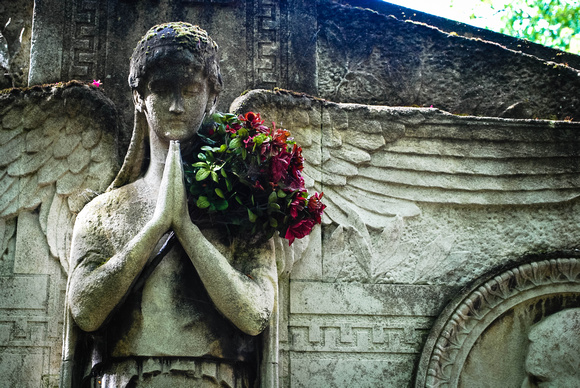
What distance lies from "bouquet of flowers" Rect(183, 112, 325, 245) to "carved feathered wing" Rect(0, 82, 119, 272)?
1.10 meters

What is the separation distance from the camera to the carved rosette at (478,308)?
5863 mm

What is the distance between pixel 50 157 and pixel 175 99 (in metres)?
1.45

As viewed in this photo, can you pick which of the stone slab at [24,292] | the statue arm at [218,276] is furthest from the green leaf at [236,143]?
the stone slab at [24,292]

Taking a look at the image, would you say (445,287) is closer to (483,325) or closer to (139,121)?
(483,325)

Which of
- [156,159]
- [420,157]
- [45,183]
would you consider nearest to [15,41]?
[45,183]

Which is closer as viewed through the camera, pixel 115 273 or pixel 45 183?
pixel 115 273

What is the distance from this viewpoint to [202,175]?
4941mm

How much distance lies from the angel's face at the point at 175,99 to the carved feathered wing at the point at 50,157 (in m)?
0.88

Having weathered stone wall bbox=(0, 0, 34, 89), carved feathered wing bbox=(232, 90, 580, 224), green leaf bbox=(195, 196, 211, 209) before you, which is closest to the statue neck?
green leaf bbox=(195, 196, 211, 209)

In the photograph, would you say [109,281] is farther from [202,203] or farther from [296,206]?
[296,206]

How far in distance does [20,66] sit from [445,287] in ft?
13.0

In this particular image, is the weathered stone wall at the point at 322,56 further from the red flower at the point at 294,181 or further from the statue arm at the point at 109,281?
the statue arm at the point at 109,281

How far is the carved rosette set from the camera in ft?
19.2

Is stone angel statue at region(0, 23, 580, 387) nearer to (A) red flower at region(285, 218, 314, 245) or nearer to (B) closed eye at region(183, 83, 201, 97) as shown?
(B) closed eye at region(183, 83, 201, 97)
